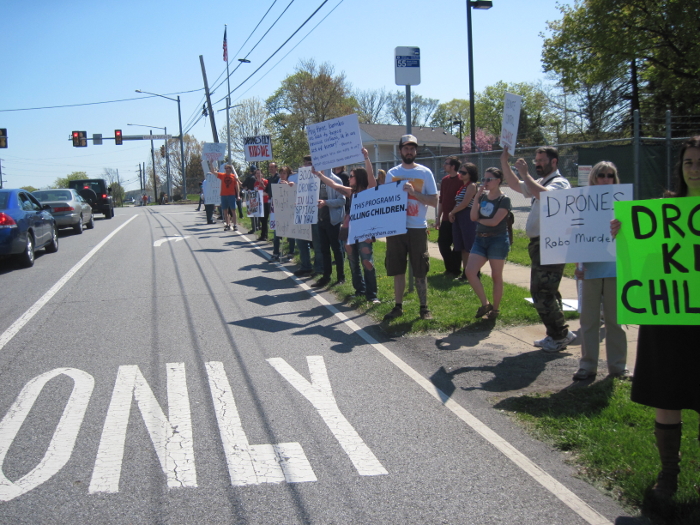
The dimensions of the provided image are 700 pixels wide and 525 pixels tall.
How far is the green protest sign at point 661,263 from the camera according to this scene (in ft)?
10.7

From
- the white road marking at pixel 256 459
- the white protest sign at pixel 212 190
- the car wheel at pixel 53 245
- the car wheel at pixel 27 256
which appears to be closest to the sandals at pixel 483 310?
the white road marking at pixel 256 459

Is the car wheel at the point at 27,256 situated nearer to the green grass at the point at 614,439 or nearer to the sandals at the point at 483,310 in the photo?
the sandals at the point at 483,310

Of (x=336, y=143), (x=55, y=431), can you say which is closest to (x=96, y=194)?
(x=336, y=143)

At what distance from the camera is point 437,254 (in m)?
13.3

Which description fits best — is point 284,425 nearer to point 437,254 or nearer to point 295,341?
point 295,341

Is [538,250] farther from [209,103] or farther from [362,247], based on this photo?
[209,103]

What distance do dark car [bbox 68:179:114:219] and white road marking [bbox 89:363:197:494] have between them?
2512 centimetres

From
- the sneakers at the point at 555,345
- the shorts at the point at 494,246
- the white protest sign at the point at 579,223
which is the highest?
the white protest sign at the point at 579,223

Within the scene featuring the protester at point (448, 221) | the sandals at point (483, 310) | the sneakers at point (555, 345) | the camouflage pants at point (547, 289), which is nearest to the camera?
the camouflage pants at point (547, 289)

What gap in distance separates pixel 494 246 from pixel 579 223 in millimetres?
1971

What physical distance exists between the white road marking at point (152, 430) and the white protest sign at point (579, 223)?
3265mm

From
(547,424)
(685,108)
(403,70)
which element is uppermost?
(685,108)

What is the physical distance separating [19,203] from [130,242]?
4165mm

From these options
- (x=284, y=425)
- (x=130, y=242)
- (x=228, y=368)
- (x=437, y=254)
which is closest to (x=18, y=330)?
(x=228, y=368)
